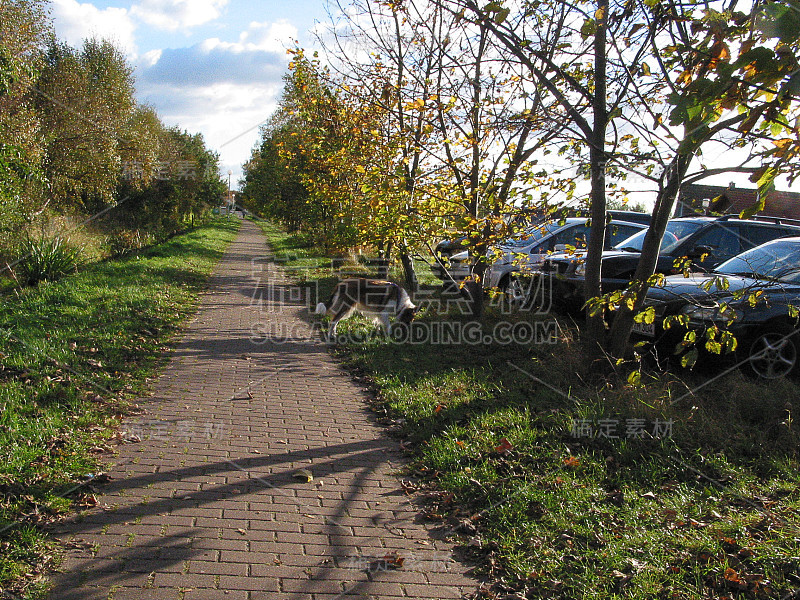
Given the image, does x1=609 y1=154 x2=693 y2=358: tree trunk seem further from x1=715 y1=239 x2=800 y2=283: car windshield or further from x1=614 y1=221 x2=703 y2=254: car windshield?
x1=614 y1=221 x2=703 y2=254: car windshield

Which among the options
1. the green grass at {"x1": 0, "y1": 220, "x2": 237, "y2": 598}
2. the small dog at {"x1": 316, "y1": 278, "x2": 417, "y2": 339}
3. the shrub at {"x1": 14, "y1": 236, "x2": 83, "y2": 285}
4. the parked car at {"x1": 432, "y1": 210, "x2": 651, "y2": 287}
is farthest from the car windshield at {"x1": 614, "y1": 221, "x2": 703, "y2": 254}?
the shrub at {"x1": 14, "y1": 236, "x2": 83, "y2": 285}

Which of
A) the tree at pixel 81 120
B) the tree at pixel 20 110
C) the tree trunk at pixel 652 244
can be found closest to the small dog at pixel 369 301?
the tree trunk at pixel 652 244

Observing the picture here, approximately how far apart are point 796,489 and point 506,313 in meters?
6.53

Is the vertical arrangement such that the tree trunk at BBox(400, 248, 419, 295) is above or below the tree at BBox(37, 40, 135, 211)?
below

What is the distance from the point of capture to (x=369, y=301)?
33.1 feet

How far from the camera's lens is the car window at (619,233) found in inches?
529

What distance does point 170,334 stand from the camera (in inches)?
376

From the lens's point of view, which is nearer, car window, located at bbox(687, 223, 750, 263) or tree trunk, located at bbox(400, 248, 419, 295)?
car window, located at bbox(687, 223, 750, 263)

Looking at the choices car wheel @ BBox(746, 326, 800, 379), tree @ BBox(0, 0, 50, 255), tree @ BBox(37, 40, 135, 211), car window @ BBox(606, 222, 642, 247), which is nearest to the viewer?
car wheel @ BBox(746, 326, 800, 379)

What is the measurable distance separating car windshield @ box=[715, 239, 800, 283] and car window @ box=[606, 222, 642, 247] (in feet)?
16.8

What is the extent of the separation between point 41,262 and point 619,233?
13.3 metres

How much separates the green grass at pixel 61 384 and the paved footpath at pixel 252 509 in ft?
0.74

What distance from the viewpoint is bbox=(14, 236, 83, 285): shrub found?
514 inches

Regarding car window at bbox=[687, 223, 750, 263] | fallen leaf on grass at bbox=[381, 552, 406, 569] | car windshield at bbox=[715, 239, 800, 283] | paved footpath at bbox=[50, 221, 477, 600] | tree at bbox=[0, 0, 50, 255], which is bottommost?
fallen leaf on grass at bbox=[381, 552, 406, 569]
